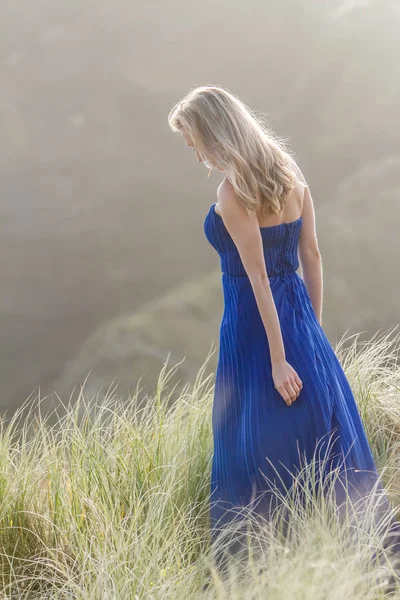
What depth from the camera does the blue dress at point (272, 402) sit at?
3.00m

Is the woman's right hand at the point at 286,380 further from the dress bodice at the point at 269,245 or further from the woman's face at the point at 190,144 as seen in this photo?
the woman's face at the point at 190,144

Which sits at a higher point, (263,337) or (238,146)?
(238,146)

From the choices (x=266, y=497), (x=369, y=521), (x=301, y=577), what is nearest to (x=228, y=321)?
(x=266, y=497)

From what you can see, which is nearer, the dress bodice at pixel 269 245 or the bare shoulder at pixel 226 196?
the bare shoulder at pixel 226 196

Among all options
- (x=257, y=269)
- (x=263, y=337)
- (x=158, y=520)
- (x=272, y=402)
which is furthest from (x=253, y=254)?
(x=158, y=520)

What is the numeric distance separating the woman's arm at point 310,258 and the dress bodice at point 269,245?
74 mm

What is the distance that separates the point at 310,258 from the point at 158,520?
151 cm

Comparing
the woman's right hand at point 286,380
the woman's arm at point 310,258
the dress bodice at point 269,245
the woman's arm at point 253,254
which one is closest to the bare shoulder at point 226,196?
the woman's arm at point 253,254

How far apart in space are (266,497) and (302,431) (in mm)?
358

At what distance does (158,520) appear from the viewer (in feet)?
10.3

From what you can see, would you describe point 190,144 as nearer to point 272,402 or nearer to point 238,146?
point 238,146

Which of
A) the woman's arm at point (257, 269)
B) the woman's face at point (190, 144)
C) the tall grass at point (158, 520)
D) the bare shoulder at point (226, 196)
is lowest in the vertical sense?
the tall grass at point (158, 520)

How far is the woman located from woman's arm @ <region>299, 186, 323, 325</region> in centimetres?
1

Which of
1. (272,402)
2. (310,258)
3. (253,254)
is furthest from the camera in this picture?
(310,258)
